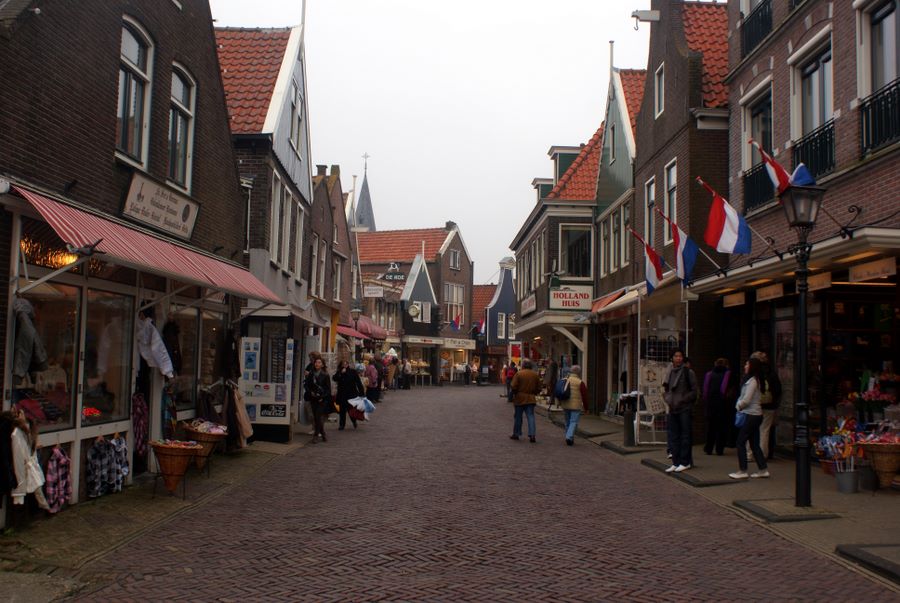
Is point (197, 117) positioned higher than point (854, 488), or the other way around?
point (197, 117)

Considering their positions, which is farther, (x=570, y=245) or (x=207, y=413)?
(x=570, y=245)

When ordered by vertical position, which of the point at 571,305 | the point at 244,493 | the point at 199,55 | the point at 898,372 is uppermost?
the point at 199,55

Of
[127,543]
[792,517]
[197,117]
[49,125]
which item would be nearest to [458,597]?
[127,543]

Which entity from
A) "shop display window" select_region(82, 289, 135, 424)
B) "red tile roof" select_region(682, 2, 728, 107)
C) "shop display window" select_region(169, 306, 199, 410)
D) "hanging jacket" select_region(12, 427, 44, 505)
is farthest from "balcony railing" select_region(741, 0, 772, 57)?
"hanging jacket" select_region(12, 427, 44, 505)

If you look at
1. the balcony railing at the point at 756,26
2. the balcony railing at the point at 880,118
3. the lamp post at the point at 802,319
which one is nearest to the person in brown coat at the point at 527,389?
the balcony railing at the point at 756,26

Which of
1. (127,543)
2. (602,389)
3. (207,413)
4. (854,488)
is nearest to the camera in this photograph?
(127,543)

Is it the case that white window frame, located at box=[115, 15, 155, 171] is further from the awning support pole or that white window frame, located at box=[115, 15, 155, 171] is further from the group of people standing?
the group of people standing

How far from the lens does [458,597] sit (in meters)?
5.89

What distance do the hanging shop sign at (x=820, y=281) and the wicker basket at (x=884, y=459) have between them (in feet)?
7.41

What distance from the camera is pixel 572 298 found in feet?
Answer: 90.6

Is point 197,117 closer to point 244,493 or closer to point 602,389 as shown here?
point 244,493

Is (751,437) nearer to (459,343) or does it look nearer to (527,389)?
(527,389)

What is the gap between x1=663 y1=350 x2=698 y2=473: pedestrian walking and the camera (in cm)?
1280

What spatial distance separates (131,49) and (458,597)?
850cm
